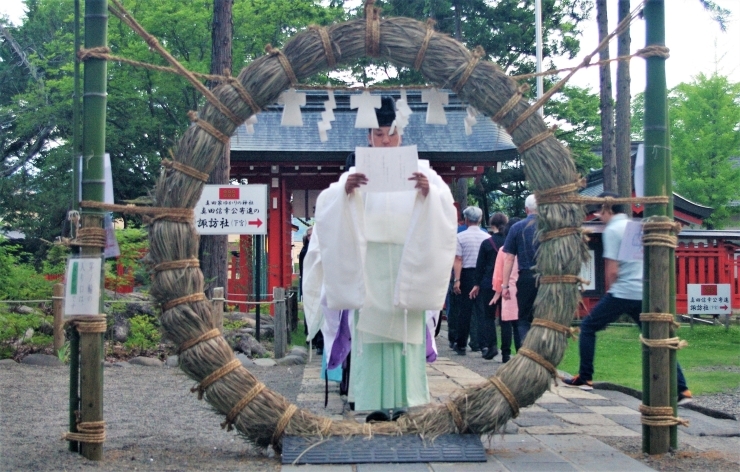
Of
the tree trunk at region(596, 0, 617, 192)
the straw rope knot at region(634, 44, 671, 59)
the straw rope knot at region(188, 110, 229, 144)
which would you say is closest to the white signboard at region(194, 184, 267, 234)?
the straw rope knot at region(188, 110, 229, 144)

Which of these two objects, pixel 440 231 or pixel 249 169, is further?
pixel 249 169

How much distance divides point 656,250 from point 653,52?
3.90ft

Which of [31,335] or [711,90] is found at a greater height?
[711,90]

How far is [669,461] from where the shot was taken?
4641 millimetres

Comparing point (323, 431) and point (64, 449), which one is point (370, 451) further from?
point (64, 449)

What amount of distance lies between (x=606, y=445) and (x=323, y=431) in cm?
176

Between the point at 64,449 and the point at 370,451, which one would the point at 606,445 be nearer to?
the point at 370,451

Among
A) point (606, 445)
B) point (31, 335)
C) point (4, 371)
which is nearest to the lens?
point (606, 445)

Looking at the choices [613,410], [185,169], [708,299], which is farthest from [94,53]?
[708,299]

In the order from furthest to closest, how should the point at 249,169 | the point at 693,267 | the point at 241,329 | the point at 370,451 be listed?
the point at 693,267, the point at 249,169, the point at 241,329, the point at 370,451

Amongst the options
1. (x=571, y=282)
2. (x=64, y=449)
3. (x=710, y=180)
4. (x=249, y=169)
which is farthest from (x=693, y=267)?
(x=64, y=449)

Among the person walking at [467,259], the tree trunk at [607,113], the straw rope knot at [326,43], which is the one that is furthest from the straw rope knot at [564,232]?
the tree trunk at [607,113]

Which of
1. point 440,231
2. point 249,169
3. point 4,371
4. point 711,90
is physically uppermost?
point 711,90

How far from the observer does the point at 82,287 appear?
4586 mm
